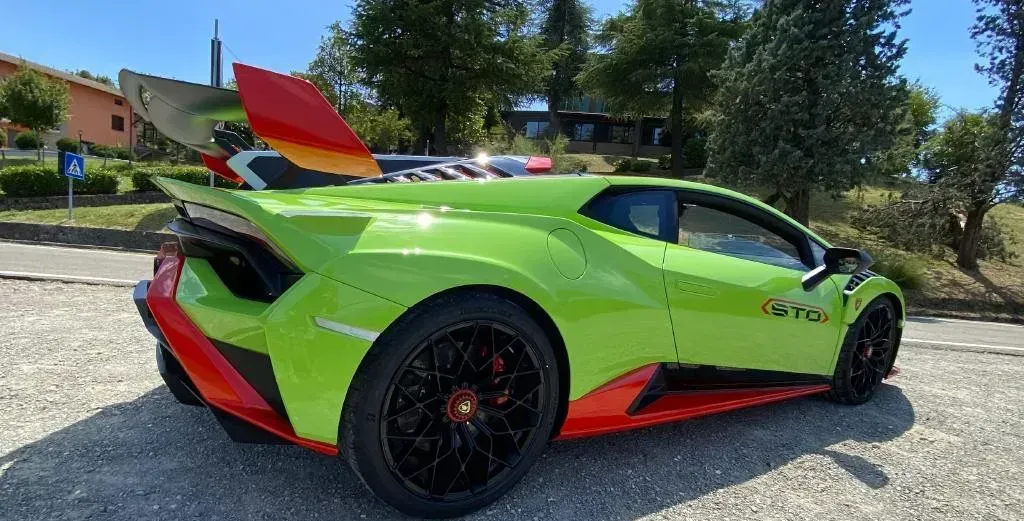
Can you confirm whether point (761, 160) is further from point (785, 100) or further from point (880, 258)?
point (880, 258)

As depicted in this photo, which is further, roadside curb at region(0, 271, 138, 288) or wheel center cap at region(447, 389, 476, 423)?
roadside curb at region(0, 271, 138, 288)

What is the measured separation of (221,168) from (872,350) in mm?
4198

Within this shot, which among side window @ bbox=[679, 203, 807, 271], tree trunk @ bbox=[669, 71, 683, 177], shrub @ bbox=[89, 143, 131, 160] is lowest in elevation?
side window @ bbox=[679, 203, 807, 271]

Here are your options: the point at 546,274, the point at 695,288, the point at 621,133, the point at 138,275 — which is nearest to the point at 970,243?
the point at 695,288

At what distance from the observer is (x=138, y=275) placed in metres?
6.97

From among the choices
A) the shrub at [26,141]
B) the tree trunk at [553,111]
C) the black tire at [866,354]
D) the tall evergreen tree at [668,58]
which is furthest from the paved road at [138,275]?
the shrub at [26,141]

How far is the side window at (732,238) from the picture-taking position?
263 centimetres

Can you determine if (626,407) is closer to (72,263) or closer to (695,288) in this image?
(695,288)

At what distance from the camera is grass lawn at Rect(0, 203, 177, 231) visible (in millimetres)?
11989

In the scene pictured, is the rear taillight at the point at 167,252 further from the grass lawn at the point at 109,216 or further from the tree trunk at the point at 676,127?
the tree trunk at the point at 676,127

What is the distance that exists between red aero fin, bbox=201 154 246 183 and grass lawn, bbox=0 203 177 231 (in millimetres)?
10587

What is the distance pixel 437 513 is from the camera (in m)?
1.90

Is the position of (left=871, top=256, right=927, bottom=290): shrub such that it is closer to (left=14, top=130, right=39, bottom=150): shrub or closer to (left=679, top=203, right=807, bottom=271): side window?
(left=679, top=203, right=807, bottom=271): side window

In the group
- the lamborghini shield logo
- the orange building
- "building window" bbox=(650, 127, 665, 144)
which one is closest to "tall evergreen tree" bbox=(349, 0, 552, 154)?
the lamborghini shield logo
